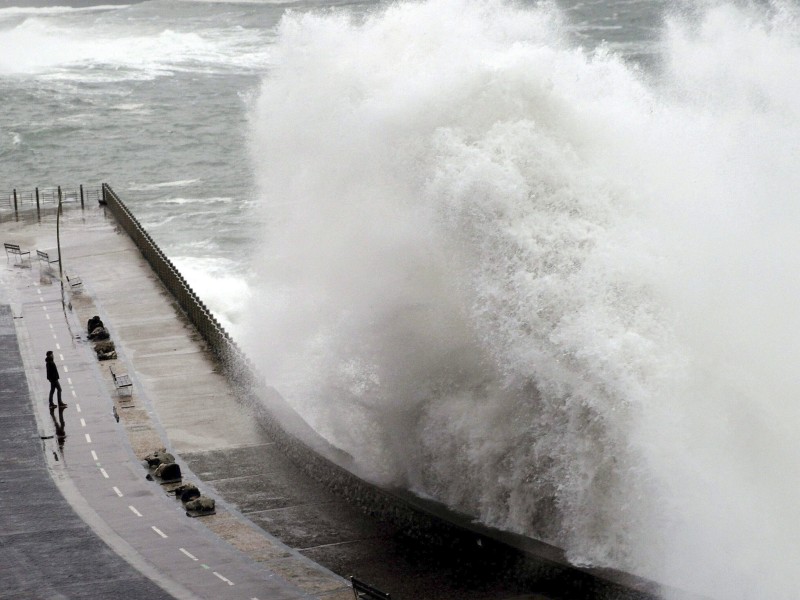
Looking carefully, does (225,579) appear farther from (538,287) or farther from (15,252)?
(15,252)

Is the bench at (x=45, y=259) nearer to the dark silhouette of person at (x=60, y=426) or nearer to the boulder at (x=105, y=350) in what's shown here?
the boulder at (x=105, y=350)

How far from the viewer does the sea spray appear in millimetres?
17812

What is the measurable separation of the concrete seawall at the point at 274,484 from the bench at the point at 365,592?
2.06 ft

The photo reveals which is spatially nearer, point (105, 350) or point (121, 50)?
point (105, 350)

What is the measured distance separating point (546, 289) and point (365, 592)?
16.5 ft

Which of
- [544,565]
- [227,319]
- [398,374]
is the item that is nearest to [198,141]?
[227,319]

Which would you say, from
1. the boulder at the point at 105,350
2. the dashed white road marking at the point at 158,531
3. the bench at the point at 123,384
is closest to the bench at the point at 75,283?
the boulder at the point at 105,350

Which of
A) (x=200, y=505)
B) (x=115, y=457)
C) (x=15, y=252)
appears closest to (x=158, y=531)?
(x=200, y=505)

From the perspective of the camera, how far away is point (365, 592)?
17.2 m

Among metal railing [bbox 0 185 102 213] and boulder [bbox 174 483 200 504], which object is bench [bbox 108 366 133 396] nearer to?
boulder [bbox 174 483 200 504]

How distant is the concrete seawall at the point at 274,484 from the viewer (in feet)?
59.4

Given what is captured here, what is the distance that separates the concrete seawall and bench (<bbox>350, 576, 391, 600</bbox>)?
63 cm

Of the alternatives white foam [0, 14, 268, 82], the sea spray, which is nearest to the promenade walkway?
the sea spray

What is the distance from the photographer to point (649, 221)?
20609 mm
